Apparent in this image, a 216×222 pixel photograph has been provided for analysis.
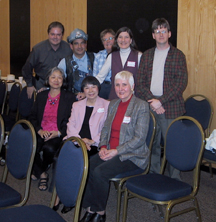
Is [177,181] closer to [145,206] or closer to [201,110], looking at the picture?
[145,206]


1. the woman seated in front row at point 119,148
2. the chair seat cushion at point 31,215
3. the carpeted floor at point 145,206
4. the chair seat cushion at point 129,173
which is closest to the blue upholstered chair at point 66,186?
the chair seat cushion at point 31,215

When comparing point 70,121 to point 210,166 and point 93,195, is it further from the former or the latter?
point 210,166

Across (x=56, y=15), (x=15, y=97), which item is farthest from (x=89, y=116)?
(x=56, y=15)

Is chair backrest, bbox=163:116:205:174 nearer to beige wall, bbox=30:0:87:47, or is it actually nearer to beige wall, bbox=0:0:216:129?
beige wall, bbox=0:0:216:129

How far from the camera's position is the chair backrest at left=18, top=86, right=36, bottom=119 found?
4293 mm

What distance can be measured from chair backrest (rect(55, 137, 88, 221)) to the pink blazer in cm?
106

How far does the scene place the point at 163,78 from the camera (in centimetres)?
314

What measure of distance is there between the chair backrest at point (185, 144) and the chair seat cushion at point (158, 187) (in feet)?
0.51

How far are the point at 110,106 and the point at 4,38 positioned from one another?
6.47 metres

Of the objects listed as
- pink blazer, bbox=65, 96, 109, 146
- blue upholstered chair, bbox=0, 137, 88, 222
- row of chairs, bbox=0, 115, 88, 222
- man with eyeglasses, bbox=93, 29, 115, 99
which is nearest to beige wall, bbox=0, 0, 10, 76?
man with eyeglasses, bbox=93, 29, 115, 99

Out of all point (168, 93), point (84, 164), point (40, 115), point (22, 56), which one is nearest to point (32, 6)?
point (22, 56)

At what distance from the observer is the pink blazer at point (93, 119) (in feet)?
9.67

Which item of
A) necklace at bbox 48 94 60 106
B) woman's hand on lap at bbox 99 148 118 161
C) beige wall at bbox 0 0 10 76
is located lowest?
woman's hand on lap at bbox 99 148 118 161

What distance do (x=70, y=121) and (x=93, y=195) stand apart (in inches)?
35.9
